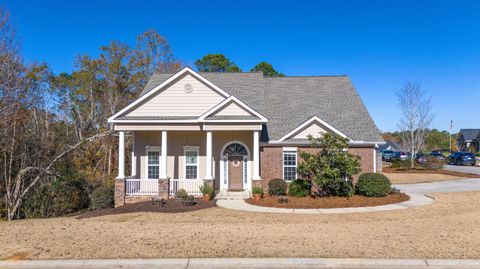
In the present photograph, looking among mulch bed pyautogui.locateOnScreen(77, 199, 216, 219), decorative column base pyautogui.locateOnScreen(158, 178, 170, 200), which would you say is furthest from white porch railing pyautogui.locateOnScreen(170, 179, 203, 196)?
mulch bed pyautogui.locateOnScreen(77, 199, 216, 219)

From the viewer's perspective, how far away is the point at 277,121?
70.0 ft

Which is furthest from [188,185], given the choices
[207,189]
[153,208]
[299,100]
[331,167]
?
[299,100]

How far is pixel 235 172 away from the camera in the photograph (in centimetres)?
2011

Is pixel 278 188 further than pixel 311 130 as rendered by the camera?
No

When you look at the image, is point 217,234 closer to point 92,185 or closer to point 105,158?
point 92,185

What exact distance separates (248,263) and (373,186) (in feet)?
39.4

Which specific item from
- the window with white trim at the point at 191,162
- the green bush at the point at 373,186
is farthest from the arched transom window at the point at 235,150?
the green bush at the point at 373,186

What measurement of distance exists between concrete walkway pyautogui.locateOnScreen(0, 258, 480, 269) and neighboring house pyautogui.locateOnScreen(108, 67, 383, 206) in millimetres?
10641

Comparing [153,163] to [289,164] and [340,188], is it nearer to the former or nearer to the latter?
[289,164]

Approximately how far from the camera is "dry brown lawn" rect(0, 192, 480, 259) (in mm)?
7422

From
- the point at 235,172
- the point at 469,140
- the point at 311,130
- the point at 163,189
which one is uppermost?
the point at 469,140

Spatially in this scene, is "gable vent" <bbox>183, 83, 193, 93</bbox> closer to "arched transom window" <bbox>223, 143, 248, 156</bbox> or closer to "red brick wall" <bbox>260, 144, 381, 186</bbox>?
"arched transom window" <bbox>223, 143, 248, 156</bbox>

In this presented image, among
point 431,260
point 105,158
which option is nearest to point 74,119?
point 105,158

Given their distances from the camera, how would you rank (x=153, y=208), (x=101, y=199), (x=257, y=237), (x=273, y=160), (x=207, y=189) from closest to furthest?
(x=257, y=237) < (x=153, y=208) < (x=207, y=189) < (x=101, y=199) < (x=273, y=160)
